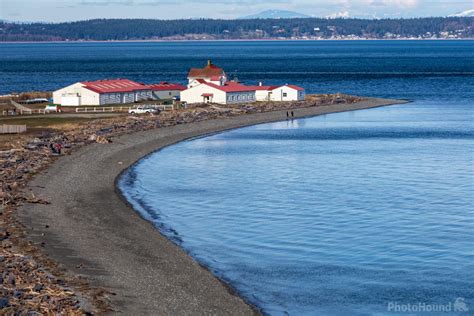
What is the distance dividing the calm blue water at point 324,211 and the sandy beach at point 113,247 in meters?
1.06

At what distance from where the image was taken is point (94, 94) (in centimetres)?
9619

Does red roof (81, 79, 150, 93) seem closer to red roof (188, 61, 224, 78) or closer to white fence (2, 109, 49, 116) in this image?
red roof (188, 61, 224, 78)

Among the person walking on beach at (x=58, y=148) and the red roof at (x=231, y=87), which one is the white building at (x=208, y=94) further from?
the person walking on beach at (x=58, y=148)

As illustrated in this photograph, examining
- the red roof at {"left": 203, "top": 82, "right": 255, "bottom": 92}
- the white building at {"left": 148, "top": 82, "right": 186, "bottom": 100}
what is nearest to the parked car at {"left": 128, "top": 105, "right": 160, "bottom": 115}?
the red roof at {"left": 203, "top": 82, "right": 255, "bottom": 92}

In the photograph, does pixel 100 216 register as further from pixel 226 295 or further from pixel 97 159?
pixel 97 159

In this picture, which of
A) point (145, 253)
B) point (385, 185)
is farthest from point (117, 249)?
point (385, 185)

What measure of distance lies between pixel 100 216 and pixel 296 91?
72.0m

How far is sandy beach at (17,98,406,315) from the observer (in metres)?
27.1

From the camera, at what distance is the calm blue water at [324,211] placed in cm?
2948

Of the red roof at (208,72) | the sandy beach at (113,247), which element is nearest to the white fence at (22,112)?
the red roof at (208,72)

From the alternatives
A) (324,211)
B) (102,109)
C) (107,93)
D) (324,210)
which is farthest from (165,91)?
(324,211)

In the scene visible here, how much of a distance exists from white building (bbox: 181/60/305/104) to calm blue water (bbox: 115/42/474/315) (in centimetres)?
1767

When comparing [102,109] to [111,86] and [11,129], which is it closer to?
[111,86]

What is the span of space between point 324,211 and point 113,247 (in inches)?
487
